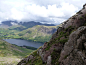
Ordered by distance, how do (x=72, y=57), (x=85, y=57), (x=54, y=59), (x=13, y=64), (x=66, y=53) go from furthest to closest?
(x=13, y=64) < (x=54, y=59) < (x=66, y=53) < (x=72, y=57) < (x=85, y=57)

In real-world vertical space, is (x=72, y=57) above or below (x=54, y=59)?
above

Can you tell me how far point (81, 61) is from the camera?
21562mm

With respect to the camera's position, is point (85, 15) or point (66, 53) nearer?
point (66, 53)

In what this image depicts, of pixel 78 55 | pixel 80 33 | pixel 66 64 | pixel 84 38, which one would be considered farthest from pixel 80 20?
pixel 66 64

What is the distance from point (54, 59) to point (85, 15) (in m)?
29.7

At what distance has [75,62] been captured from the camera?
23.0m

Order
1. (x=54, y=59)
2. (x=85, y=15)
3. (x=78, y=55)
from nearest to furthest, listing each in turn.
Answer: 1. (x=78, y=55)
2. (x=54, y=59)
3. (x=85, y=15)

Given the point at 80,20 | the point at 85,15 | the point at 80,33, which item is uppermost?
the point at 85,15

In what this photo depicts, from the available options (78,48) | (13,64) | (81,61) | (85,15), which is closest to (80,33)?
(78,48)

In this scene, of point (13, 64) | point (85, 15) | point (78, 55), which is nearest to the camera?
point (78, 55)

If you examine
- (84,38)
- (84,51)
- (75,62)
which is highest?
(84,38)

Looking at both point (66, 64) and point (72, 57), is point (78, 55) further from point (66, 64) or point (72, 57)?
point (66, 64)

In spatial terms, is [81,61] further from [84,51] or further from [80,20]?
[80,20]

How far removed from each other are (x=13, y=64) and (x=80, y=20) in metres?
185
